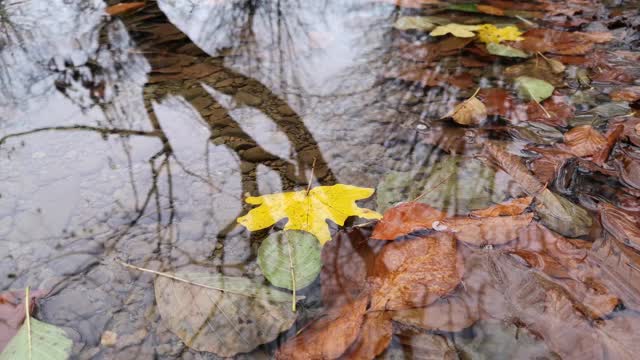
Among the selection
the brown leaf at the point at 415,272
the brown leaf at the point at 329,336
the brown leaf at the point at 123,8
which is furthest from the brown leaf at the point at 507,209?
the brown leaf at the point at 123,8

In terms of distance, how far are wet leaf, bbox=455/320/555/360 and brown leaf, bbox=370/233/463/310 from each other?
81mm

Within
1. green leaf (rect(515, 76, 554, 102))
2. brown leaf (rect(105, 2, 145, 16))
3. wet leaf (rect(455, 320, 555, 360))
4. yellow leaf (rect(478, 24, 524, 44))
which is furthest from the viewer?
brown leaf (rect(105, 2, 145, 16))

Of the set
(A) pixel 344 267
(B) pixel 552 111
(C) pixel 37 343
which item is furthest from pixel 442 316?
(B) pixel 552 111

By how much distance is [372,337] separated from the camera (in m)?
0.69

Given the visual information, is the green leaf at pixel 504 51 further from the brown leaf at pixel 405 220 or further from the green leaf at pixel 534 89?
the brown leaf at pixel 405 220

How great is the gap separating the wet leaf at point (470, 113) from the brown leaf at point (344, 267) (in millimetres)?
572

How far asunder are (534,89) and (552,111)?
0.12m

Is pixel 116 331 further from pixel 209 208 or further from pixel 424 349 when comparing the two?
pixel 424 349

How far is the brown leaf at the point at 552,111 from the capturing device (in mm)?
1224

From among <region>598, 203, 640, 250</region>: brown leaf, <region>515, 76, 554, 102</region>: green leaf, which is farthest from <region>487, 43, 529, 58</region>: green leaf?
<region>598, 203, 640, 250</region>: brown leaf

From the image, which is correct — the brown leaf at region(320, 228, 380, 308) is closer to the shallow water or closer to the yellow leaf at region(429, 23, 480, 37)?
the shallow water

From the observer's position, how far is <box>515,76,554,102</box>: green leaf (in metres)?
1.33

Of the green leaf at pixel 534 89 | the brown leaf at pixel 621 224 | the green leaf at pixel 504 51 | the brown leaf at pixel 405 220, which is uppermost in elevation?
the green leaf at pixel 504 51

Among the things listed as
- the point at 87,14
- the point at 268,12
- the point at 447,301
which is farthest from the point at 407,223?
the point at 87,14
